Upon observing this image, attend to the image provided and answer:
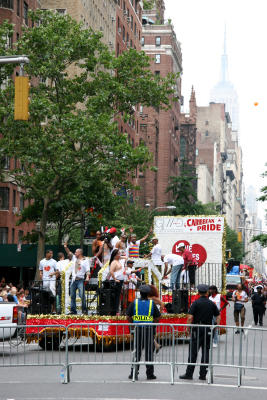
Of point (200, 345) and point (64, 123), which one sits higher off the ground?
point (64, 123)

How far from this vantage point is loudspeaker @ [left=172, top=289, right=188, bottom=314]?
22.6m

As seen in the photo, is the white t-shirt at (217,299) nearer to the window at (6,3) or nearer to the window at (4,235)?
the window at (4,235)

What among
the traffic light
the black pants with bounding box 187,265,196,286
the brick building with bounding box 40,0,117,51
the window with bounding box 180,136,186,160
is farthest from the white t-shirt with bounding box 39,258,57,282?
the window with bounding box 180,136,186,160

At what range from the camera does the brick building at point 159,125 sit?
115062mm

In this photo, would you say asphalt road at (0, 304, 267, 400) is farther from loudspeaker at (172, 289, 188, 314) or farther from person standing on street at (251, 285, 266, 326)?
person standing on street at (251, 285, 266, 326)

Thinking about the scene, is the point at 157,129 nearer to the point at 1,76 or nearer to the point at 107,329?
the point at 1,76

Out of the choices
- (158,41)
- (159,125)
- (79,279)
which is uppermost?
(158,41)

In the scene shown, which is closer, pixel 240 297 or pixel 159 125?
pixel 240 297

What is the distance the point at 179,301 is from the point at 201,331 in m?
7.89

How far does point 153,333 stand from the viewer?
1487 centimetres

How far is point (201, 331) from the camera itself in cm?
1483

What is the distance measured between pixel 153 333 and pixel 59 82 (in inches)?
1045

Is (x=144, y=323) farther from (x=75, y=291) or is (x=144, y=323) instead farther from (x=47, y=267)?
(x=47, y=267)

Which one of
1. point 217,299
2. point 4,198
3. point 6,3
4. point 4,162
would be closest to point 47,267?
point 217,299
